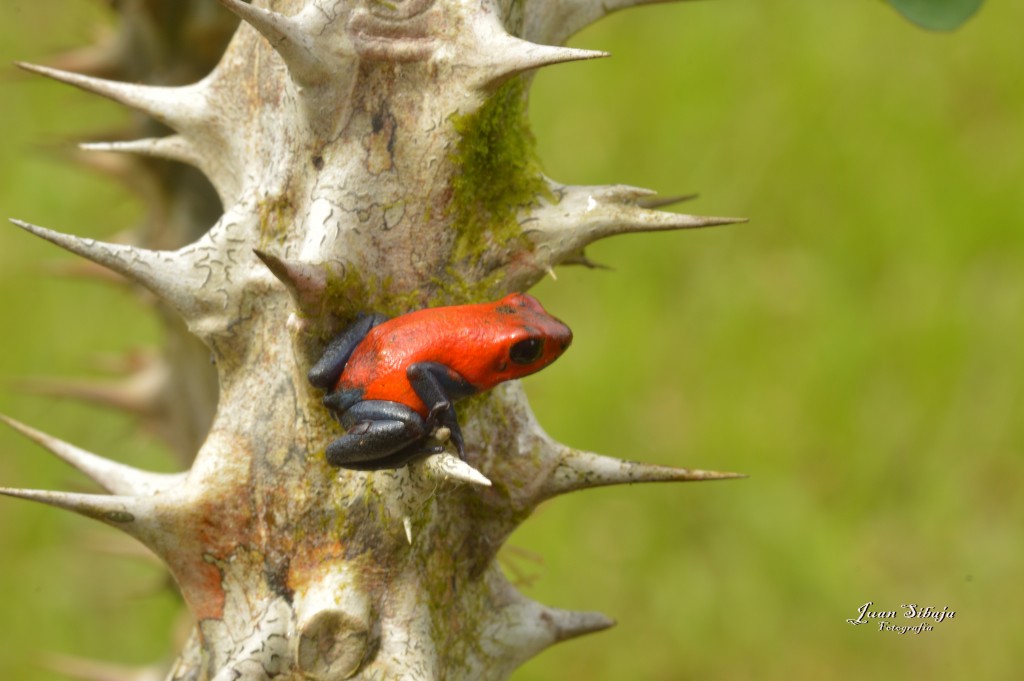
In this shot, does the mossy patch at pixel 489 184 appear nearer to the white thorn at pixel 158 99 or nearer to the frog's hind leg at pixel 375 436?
the frog's hind leg at pixel 375 436

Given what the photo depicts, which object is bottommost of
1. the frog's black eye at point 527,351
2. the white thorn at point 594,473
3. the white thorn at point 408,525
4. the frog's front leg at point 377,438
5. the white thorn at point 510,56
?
the white thorn at point 594,473

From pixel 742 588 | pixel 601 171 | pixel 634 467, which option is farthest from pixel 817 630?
pixel 634 467

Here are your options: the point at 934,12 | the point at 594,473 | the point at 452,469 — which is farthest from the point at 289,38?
the point at 934,12

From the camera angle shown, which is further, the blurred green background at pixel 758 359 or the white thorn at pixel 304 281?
the blurred green background at pixel 758 359

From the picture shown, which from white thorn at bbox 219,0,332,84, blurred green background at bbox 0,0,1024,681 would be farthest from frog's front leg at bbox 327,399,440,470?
blurred green background at bbox 0,0,1024,681

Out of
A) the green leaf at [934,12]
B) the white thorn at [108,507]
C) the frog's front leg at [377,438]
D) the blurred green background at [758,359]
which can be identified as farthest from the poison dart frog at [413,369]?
the blurred green background at [758,359]

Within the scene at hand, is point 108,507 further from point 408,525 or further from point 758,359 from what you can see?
point 758,359

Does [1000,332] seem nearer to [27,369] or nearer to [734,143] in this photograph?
[734,143]

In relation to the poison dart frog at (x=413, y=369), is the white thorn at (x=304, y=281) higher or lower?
higher
